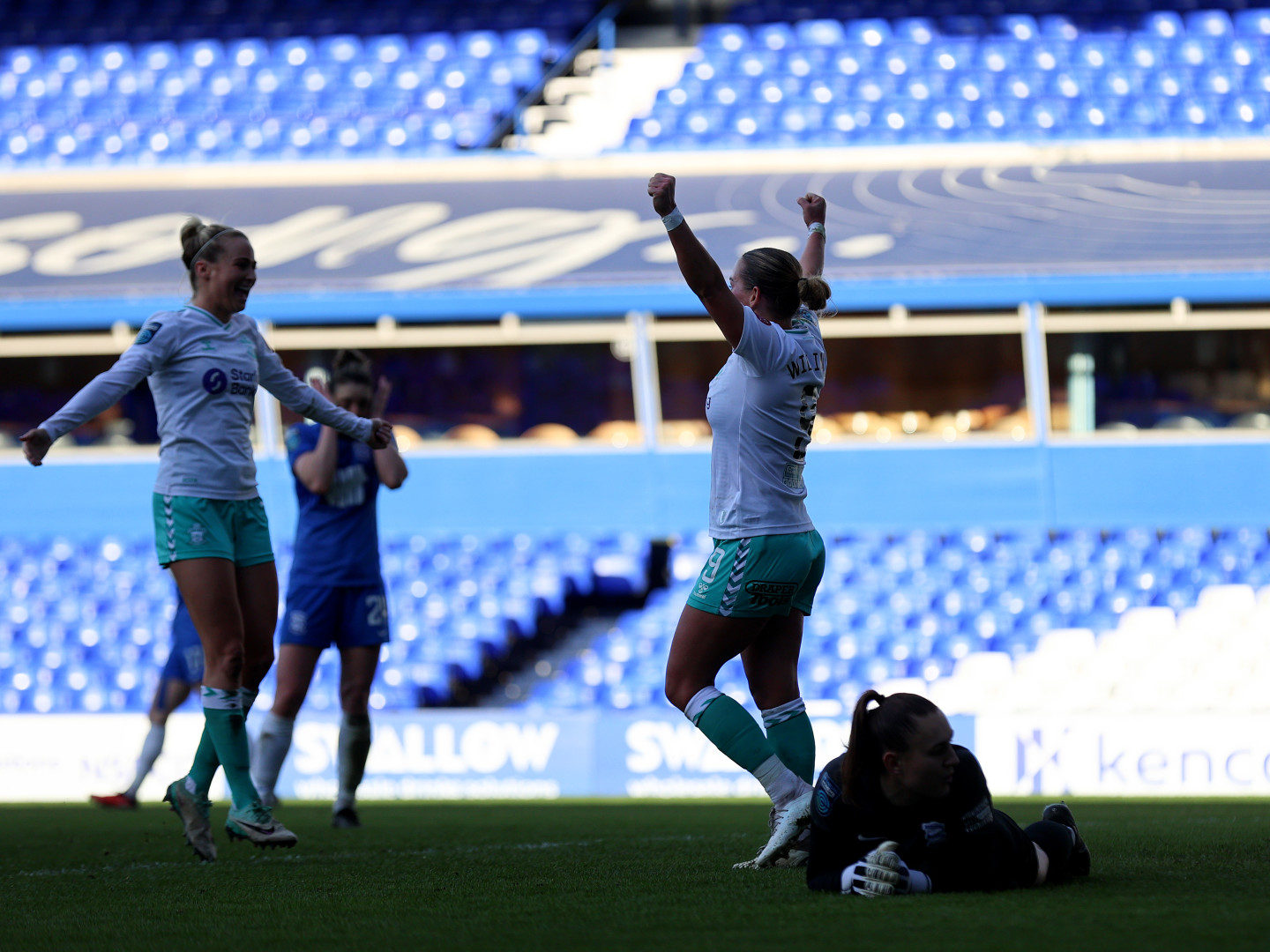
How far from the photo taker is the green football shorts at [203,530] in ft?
14.2

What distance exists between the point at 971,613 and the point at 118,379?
8.67m

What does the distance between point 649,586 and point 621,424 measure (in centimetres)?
147

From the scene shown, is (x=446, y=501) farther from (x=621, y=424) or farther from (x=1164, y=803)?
(x=1164, y=803)

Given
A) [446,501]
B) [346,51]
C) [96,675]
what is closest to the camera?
[96,675]

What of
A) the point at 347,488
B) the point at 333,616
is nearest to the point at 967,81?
the point at 347,488

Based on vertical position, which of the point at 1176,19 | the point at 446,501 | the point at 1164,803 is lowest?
the point at 1164,803

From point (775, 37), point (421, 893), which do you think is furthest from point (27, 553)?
point (421, 893)

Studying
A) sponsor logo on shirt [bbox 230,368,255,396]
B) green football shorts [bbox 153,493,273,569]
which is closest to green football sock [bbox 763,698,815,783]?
green football shorts [bbox 153,493,273,569]

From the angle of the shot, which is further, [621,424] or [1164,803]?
[621,424]

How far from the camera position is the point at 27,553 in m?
12.9

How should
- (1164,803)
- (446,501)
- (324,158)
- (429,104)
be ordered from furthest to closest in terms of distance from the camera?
(429,104)
(324,158)
(446,501)
(1164,803)

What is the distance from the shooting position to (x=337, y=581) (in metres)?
5.87

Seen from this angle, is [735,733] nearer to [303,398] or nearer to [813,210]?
[813,210]

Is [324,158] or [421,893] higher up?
[324,158]
